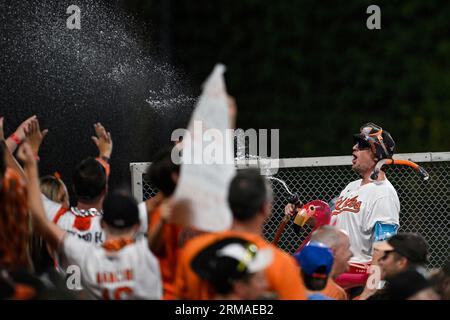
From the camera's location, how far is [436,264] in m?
6.43

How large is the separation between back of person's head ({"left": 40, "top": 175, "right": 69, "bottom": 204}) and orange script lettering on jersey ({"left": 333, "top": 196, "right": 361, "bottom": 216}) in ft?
5.64

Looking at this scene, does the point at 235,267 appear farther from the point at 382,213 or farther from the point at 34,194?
the point at 382,213

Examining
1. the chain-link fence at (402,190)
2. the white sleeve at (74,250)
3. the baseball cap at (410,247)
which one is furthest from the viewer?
the chain-link fence at (402,190)

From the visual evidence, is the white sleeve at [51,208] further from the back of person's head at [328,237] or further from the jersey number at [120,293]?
the back of person's head at [328,237]

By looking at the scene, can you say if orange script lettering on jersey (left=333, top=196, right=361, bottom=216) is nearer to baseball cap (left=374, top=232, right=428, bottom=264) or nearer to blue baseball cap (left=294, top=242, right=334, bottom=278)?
baseball cap (left=374, top=232, right=428, bottom=264)

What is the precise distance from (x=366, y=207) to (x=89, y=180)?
69.8 inches

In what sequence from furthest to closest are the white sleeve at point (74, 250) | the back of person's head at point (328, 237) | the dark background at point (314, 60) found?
the dark background at point (314, 60), the back of person's head at point (328, 237), the white sleeve at point (74, 250)

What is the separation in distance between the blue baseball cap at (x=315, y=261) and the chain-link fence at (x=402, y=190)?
7.91 feet

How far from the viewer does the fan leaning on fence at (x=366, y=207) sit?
534cm

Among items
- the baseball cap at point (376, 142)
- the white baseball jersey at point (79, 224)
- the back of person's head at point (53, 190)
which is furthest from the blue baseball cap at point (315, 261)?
the baseball cap at point (376, 142)

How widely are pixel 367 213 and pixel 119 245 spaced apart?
2223 millimetres

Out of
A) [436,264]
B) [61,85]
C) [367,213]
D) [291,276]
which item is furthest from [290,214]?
[291,276]
